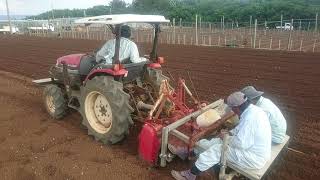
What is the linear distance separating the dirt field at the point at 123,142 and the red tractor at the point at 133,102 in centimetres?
36

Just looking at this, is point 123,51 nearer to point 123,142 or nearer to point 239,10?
point 123,142

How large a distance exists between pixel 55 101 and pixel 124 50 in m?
1.96

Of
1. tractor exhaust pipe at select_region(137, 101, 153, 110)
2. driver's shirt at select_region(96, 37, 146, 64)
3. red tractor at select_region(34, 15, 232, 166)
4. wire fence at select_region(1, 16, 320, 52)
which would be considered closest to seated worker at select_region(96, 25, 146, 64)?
driver's shirt at select_region(96, 37, 146, 64)

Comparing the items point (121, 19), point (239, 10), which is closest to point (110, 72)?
point (121, 19)

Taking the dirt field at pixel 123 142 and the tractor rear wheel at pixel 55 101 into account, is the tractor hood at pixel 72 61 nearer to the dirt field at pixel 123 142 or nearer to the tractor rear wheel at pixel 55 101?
the tractor rear wheel at pixel 55 101

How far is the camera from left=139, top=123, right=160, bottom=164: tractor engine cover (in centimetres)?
483

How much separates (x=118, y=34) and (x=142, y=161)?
1.94m

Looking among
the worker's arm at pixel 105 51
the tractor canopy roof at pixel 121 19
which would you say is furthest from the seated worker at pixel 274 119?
the worker's arm at pixel 105 51

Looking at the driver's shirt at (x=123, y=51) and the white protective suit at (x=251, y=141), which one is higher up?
the driver's shirt at (x=123, y=51)

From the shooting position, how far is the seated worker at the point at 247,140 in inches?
158

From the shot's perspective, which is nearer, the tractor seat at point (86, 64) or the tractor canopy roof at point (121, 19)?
the tractor canopy roof at point (121, 19)

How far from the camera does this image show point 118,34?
5527 millimetres

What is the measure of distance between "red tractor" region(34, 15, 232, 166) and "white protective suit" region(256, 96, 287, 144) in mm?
591

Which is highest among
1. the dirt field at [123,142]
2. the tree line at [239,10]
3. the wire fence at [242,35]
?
the tree line at [239,10]
